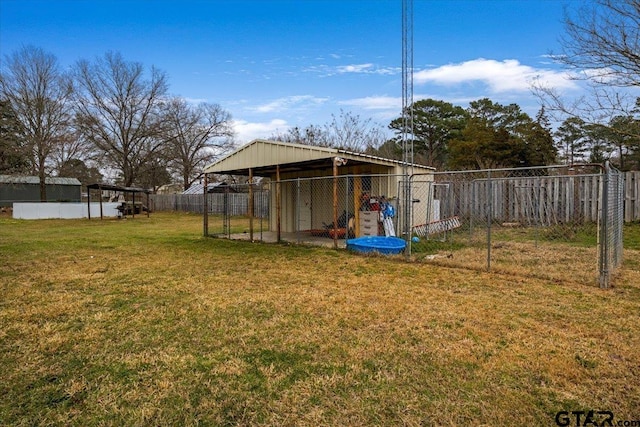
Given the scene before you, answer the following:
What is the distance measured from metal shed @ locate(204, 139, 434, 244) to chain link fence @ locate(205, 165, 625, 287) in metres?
0.05

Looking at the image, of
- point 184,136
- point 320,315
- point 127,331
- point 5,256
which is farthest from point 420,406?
point 184,136

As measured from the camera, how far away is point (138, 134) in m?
27.9

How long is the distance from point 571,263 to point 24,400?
7459mm

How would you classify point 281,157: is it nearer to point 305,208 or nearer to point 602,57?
point 305,208

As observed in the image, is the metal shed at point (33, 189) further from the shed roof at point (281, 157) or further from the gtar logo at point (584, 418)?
the gtar logo at point (584, 418)

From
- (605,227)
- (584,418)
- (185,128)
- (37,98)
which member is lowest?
(584,418)

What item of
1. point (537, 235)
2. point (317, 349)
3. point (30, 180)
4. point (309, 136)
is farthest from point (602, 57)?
point (30, 180)

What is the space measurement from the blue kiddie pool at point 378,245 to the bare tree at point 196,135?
26.9 metres

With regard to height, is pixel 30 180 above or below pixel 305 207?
above

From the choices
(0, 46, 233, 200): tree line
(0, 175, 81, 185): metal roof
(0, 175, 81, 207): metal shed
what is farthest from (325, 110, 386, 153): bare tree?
(0, 175, 81, 207): metal shed

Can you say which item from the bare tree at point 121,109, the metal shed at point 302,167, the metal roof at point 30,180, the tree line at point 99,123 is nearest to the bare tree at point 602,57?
the metal shed at point 302,167

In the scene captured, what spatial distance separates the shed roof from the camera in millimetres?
8273

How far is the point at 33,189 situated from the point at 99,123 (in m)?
10.6

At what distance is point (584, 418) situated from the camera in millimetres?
1947
